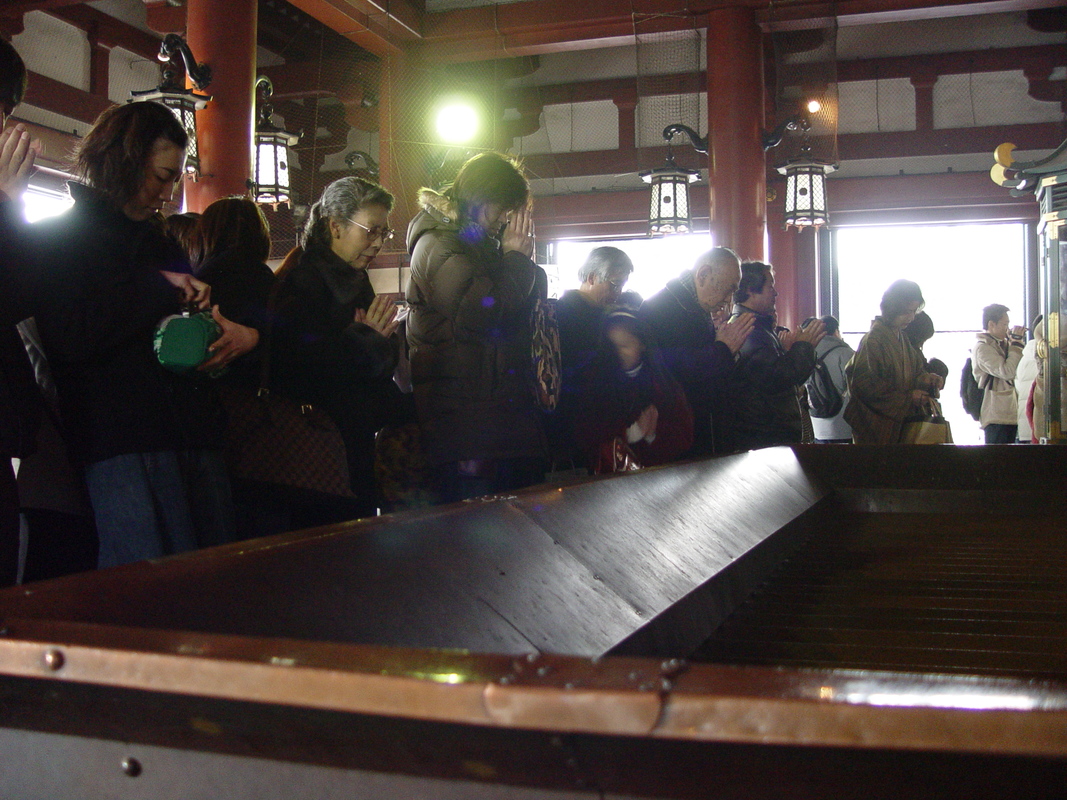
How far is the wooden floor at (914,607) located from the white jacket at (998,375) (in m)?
4.11

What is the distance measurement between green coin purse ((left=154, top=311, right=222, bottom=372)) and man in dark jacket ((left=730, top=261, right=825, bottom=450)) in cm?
218

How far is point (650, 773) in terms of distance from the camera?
0.56 metres

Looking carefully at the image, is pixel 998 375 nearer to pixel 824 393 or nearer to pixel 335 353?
pixel 824 393

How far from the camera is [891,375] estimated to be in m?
4.46

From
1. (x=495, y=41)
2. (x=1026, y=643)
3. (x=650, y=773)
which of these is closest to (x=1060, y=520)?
(x=1026, y=643)

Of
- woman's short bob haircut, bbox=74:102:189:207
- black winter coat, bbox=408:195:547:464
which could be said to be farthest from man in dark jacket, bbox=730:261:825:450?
woman's short bob haircut, bbox=74:102:189:207

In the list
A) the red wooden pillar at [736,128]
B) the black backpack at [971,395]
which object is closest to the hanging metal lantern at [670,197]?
the red wooden pillar at [736,128]

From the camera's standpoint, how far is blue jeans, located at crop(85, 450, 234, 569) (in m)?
1.51

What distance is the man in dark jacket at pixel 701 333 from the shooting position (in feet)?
10.3

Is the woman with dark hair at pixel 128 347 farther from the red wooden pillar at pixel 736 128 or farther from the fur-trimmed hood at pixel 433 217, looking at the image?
the red wooden pillar at pixel 736 128

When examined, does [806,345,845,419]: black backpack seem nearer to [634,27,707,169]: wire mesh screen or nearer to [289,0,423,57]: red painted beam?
[634,27,707,169]: wire mesh screen

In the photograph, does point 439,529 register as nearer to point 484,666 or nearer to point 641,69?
point 484,666

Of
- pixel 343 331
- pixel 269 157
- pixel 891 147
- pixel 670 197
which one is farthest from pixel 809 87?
pixel 343 331

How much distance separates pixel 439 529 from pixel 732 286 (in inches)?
89.0
